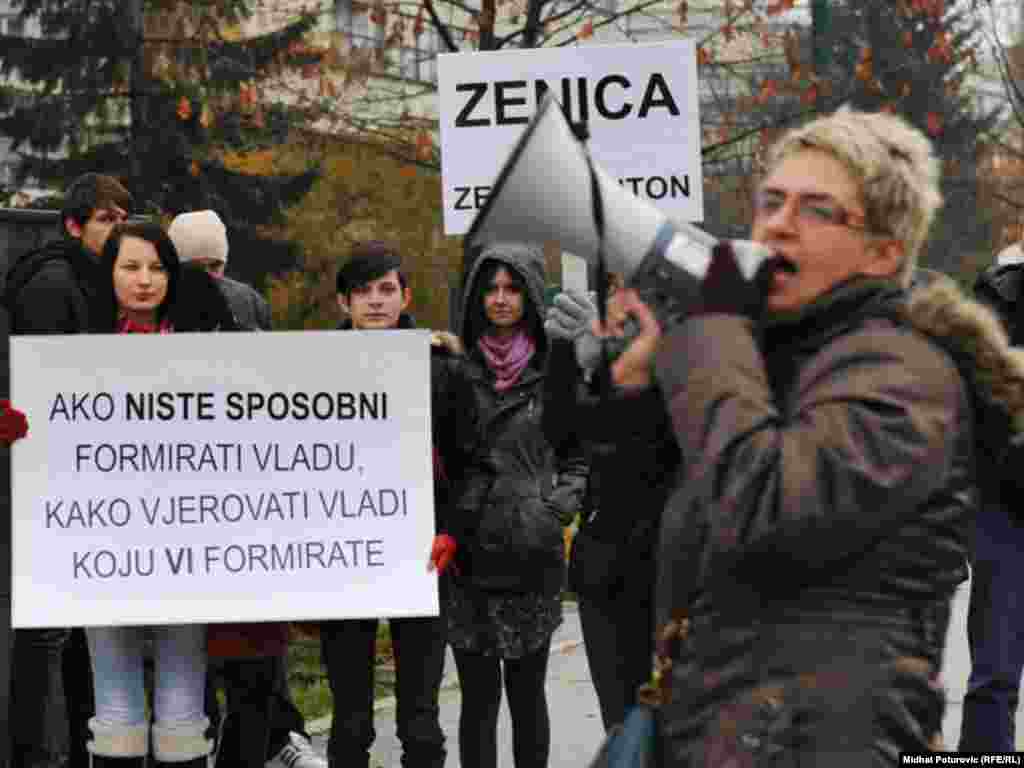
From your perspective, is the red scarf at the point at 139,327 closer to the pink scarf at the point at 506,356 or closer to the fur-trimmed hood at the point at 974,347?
the pink scarf at the point at 506,356

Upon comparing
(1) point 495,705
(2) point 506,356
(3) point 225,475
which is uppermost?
(2) point 506,356

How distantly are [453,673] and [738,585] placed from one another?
7.30 metres

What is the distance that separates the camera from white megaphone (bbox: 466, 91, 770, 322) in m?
3.32

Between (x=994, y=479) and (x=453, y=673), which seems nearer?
(x=994, y=479)

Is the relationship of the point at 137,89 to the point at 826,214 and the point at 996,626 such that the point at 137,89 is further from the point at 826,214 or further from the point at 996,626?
the point at 826,214

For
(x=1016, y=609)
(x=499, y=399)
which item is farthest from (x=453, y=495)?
(x=1016, y=609)

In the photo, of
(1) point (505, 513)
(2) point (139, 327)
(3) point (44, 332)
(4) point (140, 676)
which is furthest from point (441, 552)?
(3) point (44, 332)

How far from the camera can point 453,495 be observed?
22.7 ft

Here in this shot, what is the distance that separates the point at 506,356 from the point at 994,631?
5.95 ft

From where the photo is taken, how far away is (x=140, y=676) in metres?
6.56

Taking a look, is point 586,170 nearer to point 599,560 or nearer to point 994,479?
point 994,479

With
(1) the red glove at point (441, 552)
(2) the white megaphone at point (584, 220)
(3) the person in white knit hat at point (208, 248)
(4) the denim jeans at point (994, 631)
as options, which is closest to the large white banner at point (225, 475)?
(1) the red glove at point (441, 552)

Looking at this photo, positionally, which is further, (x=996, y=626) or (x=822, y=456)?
(x=996, y=626)

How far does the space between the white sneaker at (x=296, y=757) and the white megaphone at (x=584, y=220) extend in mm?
4732
